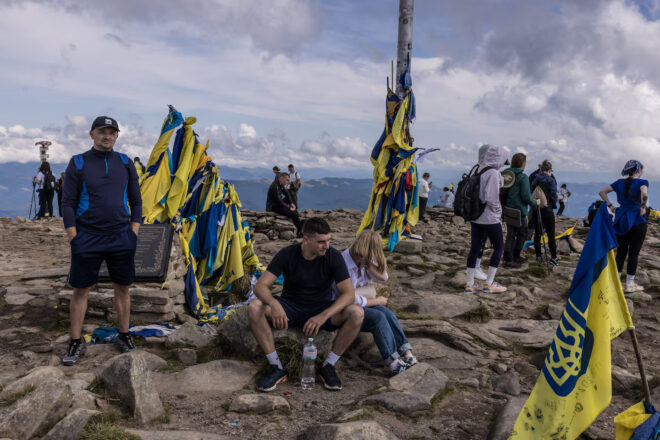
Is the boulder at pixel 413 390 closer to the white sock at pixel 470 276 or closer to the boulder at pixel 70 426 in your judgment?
the boulder at pixel 70 426

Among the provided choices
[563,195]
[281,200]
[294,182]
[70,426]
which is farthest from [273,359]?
[563,195]

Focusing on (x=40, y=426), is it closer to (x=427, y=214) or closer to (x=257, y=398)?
(x=257, y=398)

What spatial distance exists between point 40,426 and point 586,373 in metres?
3.42

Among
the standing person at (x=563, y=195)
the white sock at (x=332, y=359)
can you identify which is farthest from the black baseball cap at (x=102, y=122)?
the standing person at (x=563, y=195)

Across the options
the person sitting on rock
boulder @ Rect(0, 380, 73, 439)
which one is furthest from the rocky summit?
the person sitting on rock

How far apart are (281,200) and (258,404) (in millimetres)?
8833

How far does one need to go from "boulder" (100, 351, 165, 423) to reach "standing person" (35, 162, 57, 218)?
1522cm

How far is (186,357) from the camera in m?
4.58

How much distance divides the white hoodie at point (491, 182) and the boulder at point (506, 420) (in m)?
3.53

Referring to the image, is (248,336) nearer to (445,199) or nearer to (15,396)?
(15,396)

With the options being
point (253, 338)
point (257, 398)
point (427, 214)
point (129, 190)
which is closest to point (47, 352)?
point (129, 190)

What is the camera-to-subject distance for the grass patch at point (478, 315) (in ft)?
20.1

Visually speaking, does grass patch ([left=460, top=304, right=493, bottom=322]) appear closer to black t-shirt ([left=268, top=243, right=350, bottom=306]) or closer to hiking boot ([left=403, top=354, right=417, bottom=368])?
hiking boot ([left=403, top=354, right=417, bottom=368])

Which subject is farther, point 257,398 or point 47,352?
point 47,352
